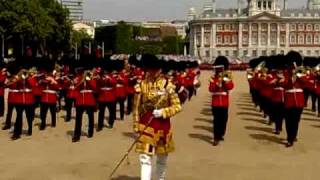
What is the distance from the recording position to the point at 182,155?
1401 centimetres

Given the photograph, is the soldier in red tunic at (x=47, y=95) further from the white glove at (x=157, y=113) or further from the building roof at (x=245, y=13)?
the building roof at (x=245, y=13)

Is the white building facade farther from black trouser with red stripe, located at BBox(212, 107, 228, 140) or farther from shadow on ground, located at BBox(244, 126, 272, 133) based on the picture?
black trouser with red stripe, located at BBox(212, 107, 228, 140)

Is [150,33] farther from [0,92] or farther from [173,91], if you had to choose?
[173,91]

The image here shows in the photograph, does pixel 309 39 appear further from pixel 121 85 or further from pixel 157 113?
pixel 157 113

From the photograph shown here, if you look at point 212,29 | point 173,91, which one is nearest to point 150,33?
point 212,29

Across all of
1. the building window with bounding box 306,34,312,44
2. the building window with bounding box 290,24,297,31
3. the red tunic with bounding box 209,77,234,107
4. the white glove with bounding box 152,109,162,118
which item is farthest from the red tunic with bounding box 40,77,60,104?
the building window with bounding box 290,24,297,31

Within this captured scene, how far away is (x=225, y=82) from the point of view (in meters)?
15.6

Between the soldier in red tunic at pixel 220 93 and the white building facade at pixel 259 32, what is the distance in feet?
446

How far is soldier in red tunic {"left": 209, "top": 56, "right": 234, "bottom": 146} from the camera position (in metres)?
15.7

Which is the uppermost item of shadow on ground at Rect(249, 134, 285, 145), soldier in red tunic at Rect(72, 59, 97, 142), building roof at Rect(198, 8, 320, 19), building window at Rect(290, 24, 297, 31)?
building roof at Rect(198, 8, 320, 19)

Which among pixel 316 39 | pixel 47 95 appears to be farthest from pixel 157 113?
pixel 316 39

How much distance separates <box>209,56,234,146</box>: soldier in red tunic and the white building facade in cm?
13602

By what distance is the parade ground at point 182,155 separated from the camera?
1182 centimetres

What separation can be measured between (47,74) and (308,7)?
15188cm
